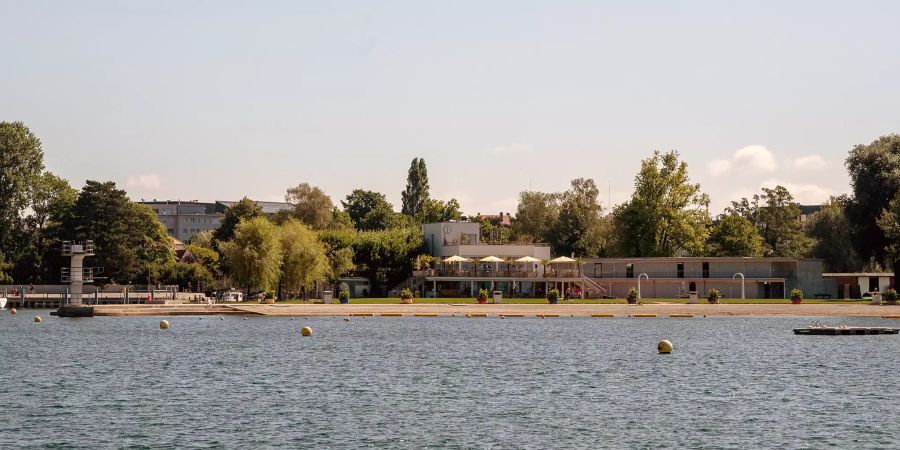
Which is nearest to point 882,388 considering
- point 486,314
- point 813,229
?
point 486,314

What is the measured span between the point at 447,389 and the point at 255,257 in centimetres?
5893

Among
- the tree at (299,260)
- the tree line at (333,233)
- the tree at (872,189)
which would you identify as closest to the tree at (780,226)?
the tree line at (333,233)

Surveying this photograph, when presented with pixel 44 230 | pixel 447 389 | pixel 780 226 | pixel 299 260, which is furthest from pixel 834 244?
pixel 447 389

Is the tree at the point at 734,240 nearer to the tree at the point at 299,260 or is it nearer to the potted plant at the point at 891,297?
the potted plant at the point at 891,297

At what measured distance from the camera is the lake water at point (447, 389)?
33.2 metres

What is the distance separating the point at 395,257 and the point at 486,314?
1502 inches

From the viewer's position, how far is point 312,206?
494 feet

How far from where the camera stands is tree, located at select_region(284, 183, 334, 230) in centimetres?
14975

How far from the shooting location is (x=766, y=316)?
92688 millimetres

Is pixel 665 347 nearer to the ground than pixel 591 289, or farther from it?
nearer to the ground

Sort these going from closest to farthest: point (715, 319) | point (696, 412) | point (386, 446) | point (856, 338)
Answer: point (386, 446)
point (696, 412)
point (856, 338)
point (715, 319)

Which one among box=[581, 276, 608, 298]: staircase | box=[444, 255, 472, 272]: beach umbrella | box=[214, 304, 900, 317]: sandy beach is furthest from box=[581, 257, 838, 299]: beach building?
box=[214, 304, 900, 317]: sandy beach

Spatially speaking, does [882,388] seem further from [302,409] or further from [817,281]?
[817,281]

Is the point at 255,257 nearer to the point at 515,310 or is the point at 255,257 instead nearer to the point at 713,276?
the point at 515,310
